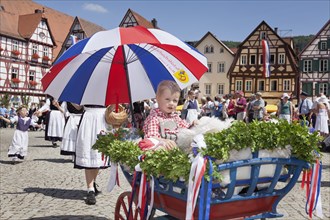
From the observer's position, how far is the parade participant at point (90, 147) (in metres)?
A: 6.19

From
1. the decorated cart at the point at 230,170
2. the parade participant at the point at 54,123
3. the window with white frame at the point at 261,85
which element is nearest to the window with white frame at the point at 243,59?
the window with white frame at the point at 261,85

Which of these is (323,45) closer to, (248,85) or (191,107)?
(248,85)

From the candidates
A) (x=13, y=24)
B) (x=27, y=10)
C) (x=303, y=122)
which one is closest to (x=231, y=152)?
(x=303, y=122)

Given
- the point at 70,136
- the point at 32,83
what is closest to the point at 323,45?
the point at 32,83

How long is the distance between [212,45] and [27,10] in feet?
78.0

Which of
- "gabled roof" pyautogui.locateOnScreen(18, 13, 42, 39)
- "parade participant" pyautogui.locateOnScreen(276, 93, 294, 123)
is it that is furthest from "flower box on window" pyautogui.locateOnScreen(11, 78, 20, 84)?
"parade participant" pyautogui.locateOnScreen(276, 93, 294, 123)

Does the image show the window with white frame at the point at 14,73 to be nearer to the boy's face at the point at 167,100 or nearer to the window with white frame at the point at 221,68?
the window with white frame at the point at 221,68

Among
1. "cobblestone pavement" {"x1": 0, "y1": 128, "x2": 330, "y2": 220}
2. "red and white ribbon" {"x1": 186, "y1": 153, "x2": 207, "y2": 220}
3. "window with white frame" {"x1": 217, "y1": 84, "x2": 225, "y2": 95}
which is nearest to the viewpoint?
"red and white ribbon" {"x1": 186, "y1": 153, "x2": 207, "y2": 220}

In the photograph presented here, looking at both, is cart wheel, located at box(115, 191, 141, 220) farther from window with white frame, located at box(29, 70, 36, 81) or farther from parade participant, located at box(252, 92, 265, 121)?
window with white frame, located at box(29, 70, 36, 81)

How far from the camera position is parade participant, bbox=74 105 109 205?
20.3 feet

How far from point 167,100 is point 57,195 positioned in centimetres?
358

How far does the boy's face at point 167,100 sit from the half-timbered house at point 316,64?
46346 mm

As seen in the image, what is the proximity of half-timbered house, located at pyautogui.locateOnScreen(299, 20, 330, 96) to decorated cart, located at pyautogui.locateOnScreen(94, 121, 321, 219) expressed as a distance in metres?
46.9

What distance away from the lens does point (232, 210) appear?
2854 millimetres
